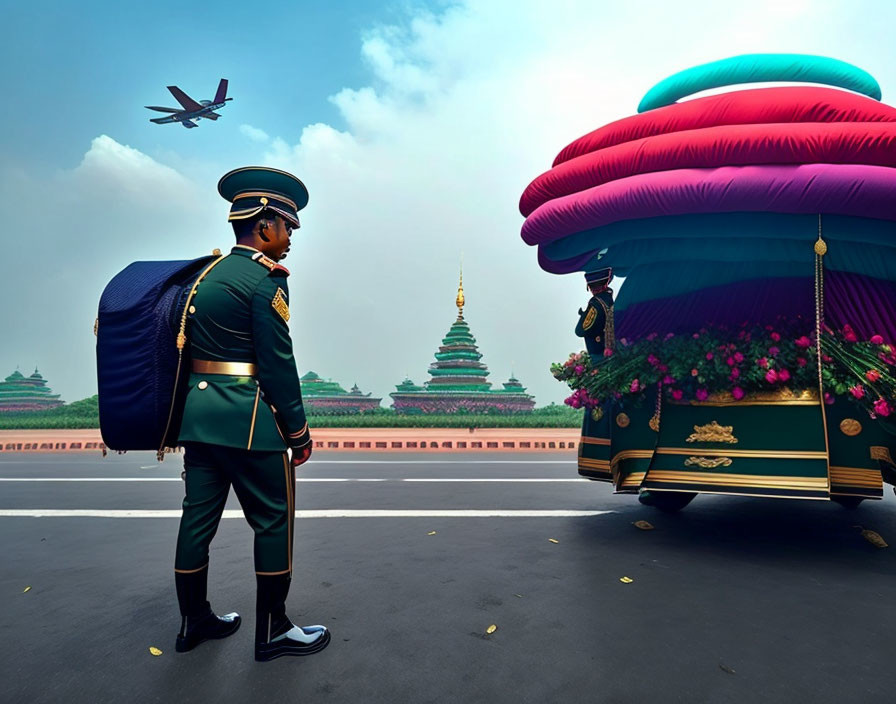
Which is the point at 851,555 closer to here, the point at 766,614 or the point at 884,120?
the point at 766,614

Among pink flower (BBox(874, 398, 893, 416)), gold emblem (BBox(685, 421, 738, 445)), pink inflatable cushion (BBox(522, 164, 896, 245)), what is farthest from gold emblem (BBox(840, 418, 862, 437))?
pink inflatable cushion (BBox(522, 164, 896, 245))

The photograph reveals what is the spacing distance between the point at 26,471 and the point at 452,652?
10902 millimetres

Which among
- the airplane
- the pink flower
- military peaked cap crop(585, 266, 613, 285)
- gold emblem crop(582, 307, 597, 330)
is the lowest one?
the pink flower

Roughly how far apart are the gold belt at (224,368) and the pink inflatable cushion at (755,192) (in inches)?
111

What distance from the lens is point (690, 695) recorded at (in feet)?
6.23

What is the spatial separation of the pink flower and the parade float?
0.03 ft

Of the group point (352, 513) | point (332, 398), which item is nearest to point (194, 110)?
point (332, 398)

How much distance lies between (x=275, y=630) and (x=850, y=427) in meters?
3.94

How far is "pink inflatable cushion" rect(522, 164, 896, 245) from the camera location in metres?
3.29

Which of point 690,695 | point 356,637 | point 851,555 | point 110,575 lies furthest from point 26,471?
point 851,555

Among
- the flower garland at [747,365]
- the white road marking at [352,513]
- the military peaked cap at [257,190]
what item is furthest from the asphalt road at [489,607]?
the military peaked cap at [257,190]

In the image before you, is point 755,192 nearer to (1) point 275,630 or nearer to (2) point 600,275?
(2) point 600,275

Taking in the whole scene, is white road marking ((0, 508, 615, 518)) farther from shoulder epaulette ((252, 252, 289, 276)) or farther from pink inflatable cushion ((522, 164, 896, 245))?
shoulder epaulette ((252, 252, 289, 276))

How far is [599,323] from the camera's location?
14.8 ft
